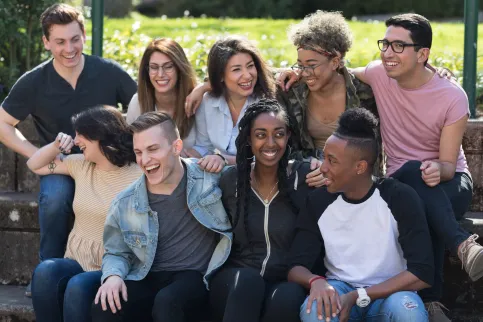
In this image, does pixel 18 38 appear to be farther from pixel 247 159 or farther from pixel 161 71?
pixel 247 159

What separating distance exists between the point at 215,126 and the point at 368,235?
3.88ft

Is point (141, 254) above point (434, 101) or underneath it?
underneath

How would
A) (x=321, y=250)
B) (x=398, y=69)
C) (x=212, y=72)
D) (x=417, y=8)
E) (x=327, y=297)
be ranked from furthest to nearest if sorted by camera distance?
(x=417, y=8) → (x=212, y=72) → (x=398, y=69) → (x=321, y=250) → (x=327, y=297)

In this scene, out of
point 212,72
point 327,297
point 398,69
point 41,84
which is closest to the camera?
point 327,297

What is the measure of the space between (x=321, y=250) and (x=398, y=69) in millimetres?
976

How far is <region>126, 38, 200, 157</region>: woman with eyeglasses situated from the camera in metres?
4.95

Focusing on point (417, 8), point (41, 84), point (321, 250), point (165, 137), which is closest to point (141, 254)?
point (165, 137)

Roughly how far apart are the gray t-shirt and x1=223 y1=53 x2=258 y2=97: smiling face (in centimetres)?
68

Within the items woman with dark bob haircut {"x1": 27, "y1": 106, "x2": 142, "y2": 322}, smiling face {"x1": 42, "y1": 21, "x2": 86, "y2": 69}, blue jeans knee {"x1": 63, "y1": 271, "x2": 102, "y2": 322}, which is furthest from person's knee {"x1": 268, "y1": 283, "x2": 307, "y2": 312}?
smiling face {"x1": 42, "y1": 21, "x2": 86, "y2": 69}

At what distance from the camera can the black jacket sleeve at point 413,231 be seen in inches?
157

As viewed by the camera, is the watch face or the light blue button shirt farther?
the light blue button shirt

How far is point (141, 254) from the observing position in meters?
4.33

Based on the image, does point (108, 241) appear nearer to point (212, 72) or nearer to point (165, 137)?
point (165, 137)

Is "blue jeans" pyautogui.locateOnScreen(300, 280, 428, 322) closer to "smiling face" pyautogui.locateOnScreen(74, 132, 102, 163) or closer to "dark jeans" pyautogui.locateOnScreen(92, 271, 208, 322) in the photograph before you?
"dark jeans" pyautogui.locateOnScreen(92, 271, 208, 322)
